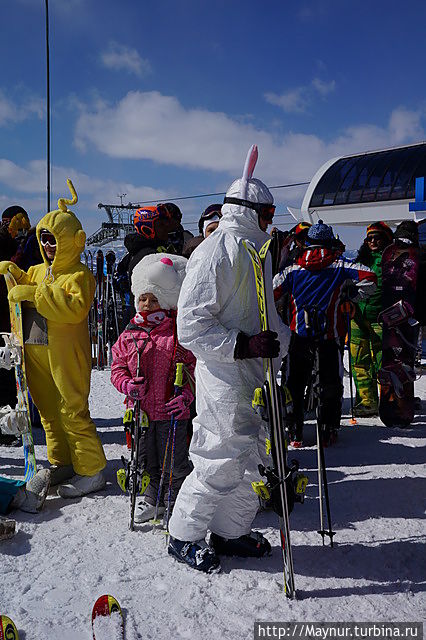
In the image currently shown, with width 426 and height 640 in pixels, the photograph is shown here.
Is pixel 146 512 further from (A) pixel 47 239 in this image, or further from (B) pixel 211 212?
(B) pixel 211 212

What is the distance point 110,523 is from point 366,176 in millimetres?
20187

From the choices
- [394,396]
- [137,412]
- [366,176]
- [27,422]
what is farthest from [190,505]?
[366,176]

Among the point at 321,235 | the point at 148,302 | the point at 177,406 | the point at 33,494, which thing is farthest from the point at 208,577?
the point at 321,235

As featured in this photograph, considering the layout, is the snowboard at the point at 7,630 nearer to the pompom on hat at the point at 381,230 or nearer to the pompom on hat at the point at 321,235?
the pompom on hat at the point at 321,235

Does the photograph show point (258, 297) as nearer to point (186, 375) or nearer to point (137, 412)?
point (186, 375)

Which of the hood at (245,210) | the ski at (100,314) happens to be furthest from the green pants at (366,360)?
the ski at (100,314)

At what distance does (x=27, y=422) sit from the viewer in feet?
12.4

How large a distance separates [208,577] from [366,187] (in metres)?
20.1

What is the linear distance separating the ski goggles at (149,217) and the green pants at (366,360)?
A: 104 inches

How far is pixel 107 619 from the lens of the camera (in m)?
2.29

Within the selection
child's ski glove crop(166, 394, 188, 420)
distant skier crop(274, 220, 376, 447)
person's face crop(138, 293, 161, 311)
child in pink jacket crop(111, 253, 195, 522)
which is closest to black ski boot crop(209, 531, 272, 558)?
child in pink jacket crop(111, 253, 195, 522)

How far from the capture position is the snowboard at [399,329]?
5.45 meters

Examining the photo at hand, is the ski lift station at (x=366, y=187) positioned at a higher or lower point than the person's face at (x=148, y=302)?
higher

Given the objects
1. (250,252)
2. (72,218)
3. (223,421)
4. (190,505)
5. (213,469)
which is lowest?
(190,505)
